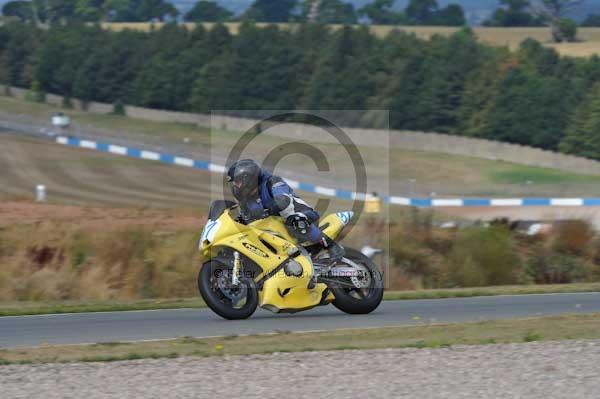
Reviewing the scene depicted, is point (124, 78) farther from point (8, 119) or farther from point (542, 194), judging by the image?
point (542, 194)

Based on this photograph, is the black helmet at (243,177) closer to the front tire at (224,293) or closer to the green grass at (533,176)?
the front tire at (224,293)

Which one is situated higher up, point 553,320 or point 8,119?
point 8,119

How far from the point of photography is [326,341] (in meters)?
10.6

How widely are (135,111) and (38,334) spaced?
55533mm

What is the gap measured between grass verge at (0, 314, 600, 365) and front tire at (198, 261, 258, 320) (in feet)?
3.00

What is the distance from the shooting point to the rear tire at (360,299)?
39.8 feet

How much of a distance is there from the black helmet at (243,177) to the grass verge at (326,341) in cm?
161

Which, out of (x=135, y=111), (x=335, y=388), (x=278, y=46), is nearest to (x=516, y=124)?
(x=278, y=46)

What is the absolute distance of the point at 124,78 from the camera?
71562mm

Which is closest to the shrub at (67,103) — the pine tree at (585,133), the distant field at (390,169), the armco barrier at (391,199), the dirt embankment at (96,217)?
the distant field at (390,169)

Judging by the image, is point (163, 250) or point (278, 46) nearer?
point (163, 250)

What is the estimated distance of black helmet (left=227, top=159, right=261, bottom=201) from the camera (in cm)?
1148

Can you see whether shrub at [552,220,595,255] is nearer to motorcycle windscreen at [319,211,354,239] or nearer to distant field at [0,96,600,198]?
distant field at [0,96,600,198]

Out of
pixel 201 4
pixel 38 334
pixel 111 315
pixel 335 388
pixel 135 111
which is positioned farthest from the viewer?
pixel 201 4
